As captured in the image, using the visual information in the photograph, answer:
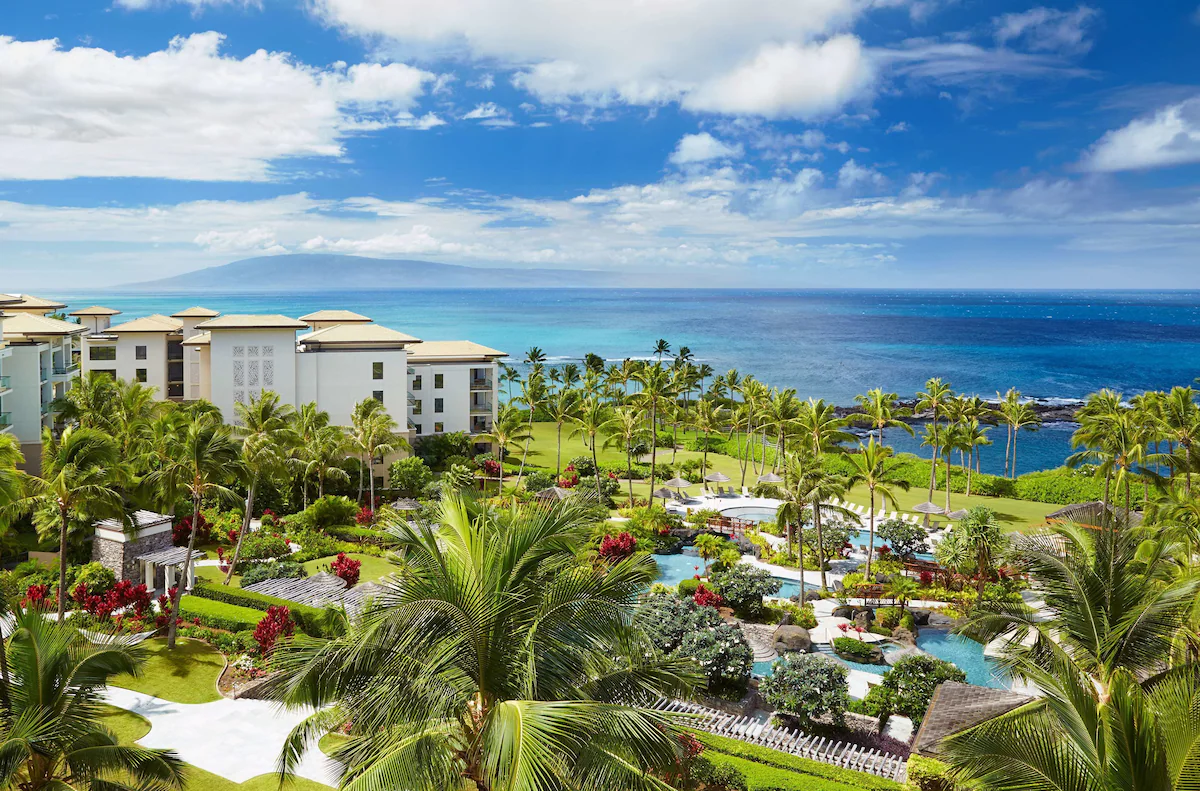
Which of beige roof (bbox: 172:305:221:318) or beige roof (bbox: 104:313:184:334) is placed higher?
beige roof (bbox: 172:305:221:318)

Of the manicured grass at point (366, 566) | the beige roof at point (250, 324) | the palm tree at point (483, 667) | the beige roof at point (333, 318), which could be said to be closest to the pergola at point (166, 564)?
the manicured grass at point (366, 566)

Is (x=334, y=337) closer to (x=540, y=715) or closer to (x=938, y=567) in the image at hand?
(x=938, y=567)

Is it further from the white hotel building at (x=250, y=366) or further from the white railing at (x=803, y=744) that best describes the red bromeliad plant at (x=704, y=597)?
the white hotel building at (x=250, y=366)

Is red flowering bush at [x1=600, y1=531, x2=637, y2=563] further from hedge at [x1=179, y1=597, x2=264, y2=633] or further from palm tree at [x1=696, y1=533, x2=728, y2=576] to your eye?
hedge at [x1=179, y1=597, x2=264, y2=633]

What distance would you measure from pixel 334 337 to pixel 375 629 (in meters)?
42.0

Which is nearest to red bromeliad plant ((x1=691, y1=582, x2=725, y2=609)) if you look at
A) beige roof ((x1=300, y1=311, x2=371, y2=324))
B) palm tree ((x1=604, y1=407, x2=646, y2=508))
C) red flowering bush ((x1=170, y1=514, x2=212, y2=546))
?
palm tree ((x1=604, y1=407, x2=646, y2=508))

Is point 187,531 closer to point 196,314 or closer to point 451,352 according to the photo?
point 451,352

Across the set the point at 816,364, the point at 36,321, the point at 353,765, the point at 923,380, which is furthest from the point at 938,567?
the point at 816,364

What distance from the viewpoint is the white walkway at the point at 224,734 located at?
16766 millimetres

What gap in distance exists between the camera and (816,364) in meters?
167

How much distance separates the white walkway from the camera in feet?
55.0

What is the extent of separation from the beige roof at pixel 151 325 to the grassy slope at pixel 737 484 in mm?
25705

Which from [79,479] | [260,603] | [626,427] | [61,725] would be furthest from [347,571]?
[626,427]

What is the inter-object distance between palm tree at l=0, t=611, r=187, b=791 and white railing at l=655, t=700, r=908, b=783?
989 cm
